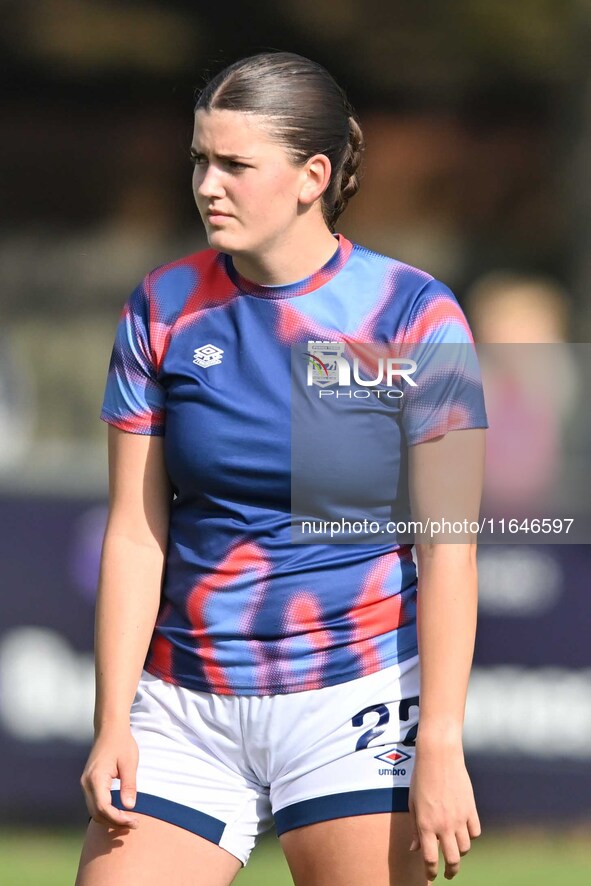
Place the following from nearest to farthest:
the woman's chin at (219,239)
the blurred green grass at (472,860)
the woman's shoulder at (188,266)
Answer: the woman's chin at (219,239) < the woman's shoulder at (188,266) < the blurred green grass at (472,860)

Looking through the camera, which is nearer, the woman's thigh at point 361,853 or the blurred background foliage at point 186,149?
the woman's thigh at point 361,853

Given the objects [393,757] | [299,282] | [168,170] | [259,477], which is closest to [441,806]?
[393,757]

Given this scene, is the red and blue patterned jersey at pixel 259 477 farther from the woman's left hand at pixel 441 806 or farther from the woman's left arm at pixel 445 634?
the woman's left hand at pixel 441 806

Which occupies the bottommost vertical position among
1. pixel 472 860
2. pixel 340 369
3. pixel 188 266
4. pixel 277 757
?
pixel 472 860

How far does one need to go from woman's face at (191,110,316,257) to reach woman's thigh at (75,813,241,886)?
891 mm

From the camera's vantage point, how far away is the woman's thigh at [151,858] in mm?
1975

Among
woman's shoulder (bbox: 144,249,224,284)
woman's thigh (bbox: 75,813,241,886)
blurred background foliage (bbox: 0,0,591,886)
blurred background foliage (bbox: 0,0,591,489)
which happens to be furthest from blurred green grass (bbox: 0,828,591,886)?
woman's shoulder (bbox: 144,249,224,284)

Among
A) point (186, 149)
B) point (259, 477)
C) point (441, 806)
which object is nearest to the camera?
point (441, 806)

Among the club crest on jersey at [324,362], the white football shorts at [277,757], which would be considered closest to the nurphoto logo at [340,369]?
the club crest on jersey at [324,362]

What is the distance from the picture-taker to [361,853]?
6.39 ft

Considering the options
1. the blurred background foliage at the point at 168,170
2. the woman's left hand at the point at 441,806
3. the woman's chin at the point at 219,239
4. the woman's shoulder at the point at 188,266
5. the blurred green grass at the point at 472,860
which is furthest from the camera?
the blurred background foliage at the point at 168,170

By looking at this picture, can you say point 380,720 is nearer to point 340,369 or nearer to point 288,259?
point 340,369

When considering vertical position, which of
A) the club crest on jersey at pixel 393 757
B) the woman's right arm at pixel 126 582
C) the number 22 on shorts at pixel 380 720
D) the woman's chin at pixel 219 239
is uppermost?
the woman's chin at pixel 219 239

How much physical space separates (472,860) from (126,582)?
2367 millimetres
